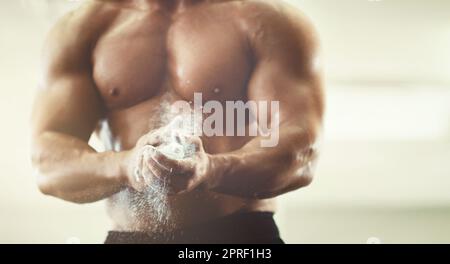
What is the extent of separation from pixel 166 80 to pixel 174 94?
3 cm

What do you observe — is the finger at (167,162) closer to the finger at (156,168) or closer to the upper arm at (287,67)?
the finger at (156,168)

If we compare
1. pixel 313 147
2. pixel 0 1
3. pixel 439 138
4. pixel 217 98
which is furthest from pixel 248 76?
pixel 0 1

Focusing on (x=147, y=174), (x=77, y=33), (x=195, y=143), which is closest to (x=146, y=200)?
(x=147, y=174)

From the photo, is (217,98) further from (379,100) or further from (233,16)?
(379,100)

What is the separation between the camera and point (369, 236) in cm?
103

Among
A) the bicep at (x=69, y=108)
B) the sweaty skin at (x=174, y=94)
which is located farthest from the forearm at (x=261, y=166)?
the bicep at (x=69, y=108)

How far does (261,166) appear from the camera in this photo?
97 cm

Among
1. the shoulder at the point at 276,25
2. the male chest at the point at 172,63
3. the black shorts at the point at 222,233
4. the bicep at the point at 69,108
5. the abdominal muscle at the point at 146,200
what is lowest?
the black shorts at the point at 222,233

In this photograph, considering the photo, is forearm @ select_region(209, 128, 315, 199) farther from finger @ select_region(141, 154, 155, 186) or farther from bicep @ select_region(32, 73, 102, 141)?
bicep @ select_region(32, 73, 102, 141)

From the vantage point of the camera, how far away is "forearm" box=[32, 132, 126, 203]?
962 mm

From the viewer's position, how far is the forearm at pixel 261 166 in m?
0.96

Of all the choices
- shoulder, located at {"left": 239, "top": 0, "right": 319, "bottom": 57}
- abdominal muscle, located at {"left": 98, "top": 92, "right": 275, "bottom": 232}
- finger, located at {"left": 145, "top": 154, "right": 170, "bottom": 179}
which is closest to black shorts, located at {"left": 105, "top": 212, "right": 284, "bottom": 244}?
abdominal muscle, located at {"left": 98, "top": 92, "right": 275, "bottom": 232}

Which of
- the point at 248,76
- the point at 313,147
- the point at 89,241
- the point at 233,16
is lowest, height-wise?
the point at 89,241

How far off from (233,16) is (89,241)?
0.51m
